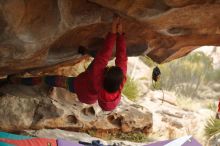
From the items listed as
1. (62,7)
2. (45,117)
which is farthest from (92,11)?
(45,117)

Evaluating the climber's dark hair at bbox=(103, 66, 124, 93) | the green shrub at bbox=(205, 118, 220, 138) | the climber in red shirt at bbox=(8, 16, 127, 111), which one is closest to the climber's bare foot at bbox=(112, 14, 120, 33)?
the climber in red shirt at bbox=(8, 16, 127, 111)

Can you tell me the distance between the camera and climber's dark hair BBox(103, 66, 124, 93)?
15.9 feet

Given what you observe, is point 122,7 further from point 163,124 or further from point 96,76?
point 163,124

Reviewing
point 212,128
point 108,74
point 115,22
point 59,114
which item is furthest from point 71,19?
point 212,128

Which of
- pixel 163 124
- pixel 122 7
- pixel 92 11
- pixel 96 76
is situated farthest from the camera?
pixel 163 124

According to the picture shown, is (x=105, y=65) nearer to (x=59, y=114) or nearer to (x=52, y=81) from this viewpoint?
(x=52, y=81)

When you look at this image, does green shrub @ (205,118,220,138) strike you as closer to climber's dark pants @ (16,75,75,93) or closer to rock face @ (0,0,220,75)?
climber's dark pants @ (16,75,75,93)

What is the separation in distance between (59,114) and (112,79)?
2.15 m

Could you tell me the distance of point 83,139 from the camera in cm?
675

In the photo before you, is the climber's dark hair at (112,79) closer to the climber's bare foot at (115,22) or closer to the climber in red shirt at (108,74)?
the climber in red shirt at (108,74)

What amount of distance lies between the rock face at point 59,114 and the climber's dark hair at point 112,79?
1930mm

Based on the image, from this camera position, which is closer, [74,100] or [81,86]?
[81,86]

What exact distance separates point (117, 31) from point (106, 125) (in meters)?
2.69

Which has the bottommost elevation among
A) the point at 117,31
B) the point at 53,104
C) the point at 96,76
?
the point at 53,104
